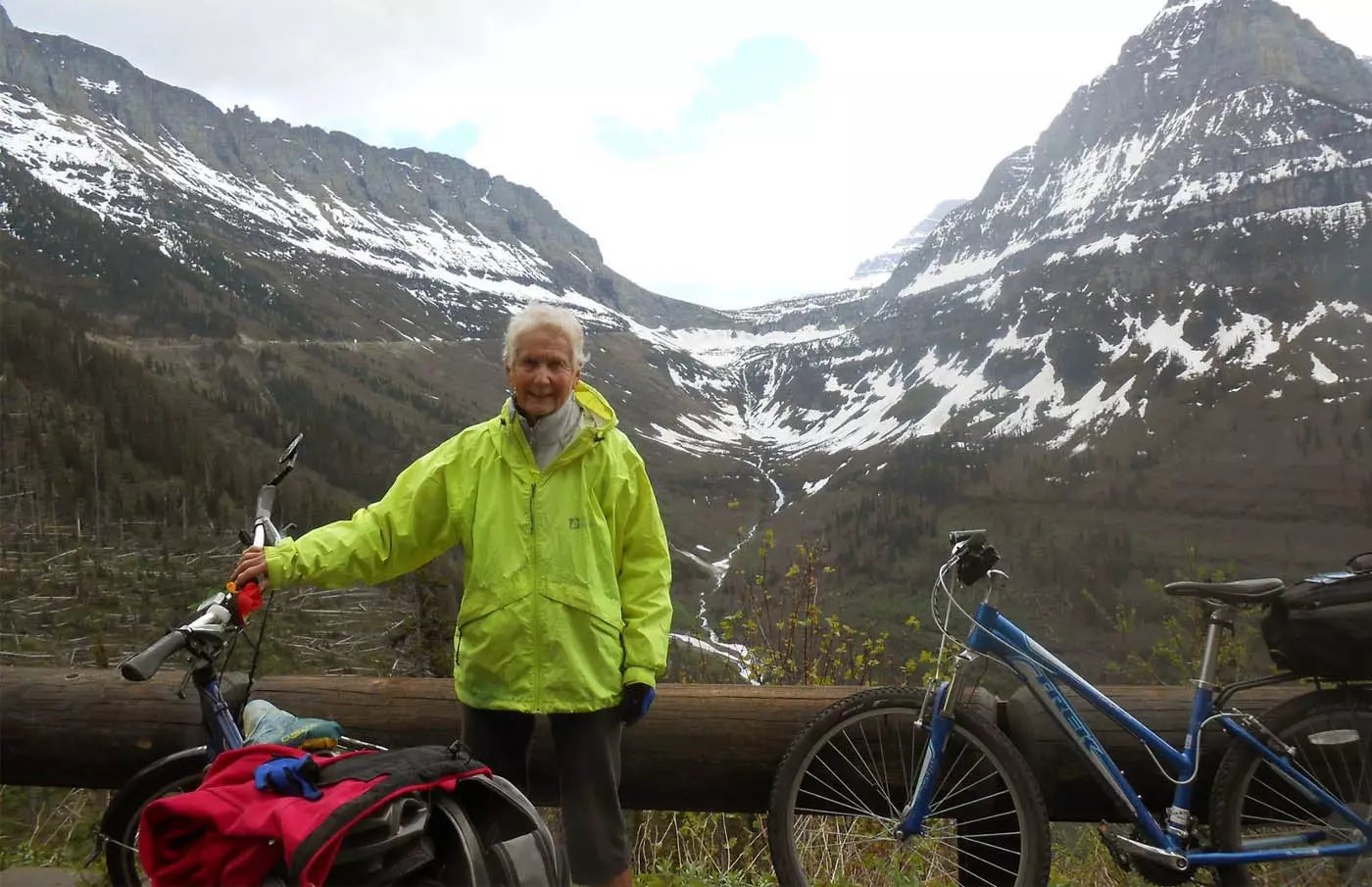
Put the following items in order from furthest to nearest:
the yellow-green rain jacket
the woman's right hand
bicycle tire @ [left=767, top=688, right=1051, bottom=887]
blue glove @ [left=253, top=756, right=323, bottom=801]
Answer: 1. bicycle tire @ [left=767, top=688, right=1051, bottom=887]
2. the yellow-green rain jacket
3. the woman's right hand
4. blue glove @ [left=253, top=756, right=323, bottom=801]

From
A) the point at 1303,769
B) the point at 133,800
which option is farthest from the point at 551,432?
the point at 1303,769

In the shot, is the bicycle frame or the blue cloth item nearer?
the blue cloth item

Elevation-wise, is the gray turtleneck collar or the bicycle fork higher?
the gray turtleneck collar

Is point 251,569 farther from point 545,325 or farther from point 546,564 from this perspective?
point 545,325

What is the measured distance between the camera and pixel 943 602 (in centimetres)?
387

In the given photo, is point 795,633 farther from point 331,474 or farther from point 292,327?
point 292,327

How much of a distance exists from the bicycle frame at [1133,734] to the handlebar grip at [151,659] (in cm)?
276

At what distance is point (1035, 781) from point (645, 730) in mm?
1666

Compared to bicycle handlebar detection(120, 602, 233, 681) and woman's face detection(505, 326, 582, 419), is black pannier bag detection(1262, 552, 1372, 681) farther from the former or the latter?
bicycle handlebar detection(120, 602, 233, 681)

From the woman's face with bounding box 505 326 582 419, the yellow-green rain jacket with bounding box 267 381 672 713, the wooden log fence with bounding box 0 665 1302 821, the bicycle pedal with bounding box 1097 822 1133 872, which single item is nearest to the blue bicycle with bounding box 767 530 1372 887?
the bicycle pedal with bounding box 1097 822 1133 872

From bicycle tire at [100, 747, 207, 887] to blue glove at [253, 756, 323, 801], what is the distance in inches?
61.5

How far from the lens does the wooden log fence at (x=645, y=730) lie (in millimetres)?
3842

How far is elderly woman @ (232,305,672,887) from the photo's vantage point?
3.04 meters

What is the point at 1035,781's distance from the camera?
3.37 meters
